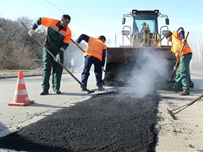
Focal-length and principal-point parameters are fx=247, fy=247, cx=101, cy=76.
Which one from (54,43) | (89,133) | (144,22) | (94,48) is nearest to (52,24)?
(54,43)

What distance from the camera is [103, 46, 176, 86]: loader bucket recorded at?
7.67m

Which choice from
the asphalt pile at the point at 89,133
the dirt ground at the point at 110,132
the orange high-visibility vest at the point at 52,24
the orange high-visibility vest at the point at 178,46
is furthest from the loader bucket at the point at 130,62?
the asphalt pile at the point at 89,133

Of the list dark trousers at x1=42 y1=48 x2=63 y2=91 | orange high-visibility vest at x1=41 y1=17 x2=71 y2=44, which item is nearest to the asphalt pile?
dark trousers at x1=42 y1=48 x2=63 y2=91

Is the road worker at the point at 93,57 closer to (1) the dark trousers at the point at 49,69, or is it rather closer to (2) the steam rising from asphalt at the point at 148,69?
(1) the dark trousers at the point at 49,69

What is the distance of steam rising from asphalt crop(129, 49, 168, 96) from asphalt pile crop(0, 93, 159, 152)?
3825 millimetres

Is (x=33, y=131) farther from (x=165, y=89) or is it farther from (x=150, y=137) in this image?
(x=165, y=89)

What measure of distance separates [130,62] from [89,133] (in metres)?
5.38

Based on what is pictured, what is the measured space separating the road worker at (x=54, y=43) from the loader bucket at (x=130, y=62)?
7.05 ft

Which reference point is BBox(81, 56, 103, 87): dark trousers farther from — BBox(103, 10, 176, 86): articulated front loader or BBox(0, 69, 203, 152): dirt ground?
BBox(0, 69, 203, 152): dirt ground

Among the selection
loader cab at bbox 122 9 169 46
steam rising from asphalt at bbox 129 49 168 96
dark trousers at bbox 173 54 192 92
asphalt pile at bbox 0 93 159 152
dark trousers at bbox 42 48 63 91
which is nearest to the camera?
asphalt pile at bbox 0 93 159 152

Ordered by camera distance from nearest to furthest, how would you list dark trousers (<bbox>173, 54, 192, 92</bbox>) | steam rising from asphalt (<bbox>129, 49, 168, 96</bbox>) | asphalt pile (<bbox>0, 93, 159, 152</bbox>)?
1. asphalt pile (<bbox>0, 93, 159, 152</bbox>)
2. dark trousers (<bbox>173, 54, 192, 92</bbox>)
3. steam rising from asphalt (<bbox>129, 49, 168, 96</bbox>)

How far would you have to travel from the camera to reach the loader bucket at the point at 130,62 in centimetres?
767

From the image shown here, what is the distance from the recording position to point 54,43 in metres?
5.93

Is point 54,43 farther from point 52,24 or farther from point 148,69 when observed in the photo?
point 148,69
